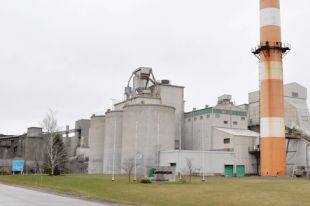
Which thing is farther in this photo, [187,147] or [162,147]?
[187,147]

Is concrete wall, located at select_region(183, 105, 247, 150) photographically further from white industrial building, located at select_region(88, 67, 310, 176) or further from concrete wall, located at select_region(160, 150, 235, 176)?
concrete wall, located at select_region(160, 150, 235, 176)

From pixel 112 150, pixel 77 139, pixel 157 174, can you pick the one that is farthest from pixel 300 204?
pixel 77 139

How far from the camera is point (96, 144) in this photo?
99.4 metres

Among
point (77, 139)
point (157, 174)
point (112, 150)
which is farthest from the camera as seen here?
point (77, 139)

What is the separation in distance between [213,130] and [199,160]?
12.9 m

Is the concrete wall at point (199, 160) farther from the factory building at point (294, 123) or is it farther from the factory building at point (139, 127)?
the factory building at point (294, 123)

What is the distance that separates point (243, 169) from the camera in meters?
84.4

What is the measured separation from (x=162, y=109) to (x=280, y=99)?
82.8 feet

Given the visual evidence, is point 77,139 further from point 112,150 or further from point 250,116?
point 250,116

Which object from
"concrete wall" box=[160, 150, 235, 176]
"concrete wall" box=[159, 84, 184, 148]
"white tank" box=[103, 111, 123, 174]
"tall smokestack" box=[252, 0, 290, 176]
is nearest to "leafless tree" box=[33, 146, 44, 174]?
"white tank" box=[103, 111, 123, 174]

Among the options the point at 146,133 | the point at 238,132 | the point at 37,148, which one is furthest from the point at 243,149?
the point at 37,148

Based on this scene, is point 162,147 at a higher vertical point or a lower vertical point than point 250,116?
lower

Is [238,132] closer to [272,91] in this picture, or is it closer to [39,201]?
[272,91]

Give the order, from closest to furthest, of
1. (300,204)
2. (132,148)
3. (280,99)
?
(300,204)
(280,99)
(132,148)
